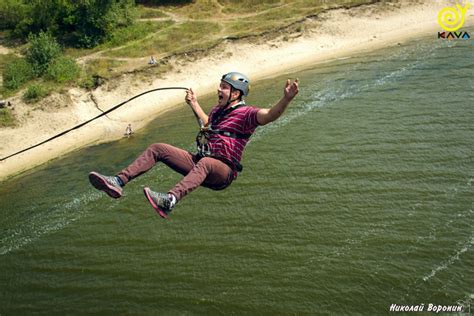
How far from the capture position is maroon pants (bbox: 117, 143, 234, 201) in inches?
315

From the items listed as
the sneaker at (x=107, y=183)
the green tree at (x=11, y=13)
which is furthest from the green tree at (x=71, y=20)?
the sneaker at (x=107, y=183)

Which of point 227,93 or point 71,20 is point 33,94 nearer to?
point 71,20

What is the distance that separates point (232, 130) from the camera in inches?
338

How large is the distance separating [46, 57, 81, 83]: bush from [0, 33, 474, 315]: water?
13593 millimetres

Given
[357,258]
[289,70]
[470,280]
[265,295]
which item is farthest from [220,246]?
[289,70]

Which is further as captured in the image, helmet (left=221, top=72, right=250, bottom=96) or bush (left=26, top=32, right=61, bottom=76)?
bush (left=26, top=32, right=61, bottom=76)

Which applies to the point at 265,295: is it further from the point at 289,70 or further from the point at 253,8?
the point at 253,8

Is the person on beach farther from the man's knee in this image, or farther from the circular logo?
the circular logo

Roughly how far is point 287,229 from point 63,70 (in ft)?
94.0

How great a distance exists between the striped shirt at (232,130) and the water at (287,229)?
4.27 meters

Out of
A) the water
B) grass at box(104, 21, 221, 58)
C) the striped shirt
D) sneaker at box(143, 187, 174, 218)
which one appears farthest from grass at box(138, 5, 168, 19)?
sneaker at box(143, 187, 174, 218)

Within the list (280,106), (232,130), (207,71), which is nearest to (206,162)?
(232,130)

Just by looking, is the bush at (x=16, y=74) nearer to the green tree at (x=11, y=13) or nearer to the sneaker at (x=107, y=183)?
the green tree at (x=11, y=13)

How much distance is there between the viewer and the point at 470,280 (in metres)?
10.3
